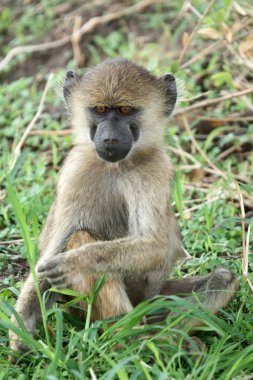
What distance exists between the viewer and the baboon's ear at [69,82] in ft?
19.2

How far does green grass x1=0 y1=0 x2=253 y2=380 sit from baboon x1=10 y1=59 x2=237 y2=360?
0.49 ft

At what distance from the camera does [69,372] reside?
434 cm

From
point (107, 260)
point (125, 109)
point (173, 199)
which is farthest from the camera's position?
point (173, 199)

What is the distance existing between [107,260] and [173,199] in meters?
2.37

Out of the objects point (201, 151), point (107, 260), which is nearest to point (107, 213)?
point (107, 260)

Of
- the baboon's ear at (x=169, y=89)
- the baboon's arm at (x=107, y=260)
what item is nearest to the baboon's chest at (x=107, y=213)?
the baboon's arm at (x=107, y=260)

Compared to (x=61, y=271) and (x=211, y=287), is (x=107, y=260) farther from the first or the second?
(x=211, y=287)

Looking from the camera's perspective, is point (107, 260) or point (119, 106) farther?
point (119, 106)

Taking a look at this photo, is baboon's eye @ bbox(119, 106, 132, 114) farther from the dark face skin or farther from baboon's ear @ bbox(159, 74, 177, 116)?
A: baboon's ear @ bbox(159, 74, 177, 116)

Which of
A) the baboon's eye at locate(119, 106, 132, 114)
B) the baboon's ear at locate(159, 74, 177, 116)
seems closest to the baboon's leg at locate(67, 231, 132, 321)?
the baboon's eye at locate(119, 106, 132, 114)

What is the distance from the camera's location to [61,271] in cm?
470

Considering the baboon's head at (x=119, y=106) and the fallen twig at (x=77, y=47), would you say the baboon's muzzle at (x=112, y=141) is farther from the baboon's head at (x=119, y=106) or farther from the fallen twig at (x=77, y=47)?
the fallen twig at (x=77, y=47)

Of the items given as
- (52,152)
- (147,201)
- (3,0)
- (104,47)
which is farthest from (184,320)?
(3,0)

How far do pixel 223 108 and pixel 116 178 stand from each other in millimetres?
3805
